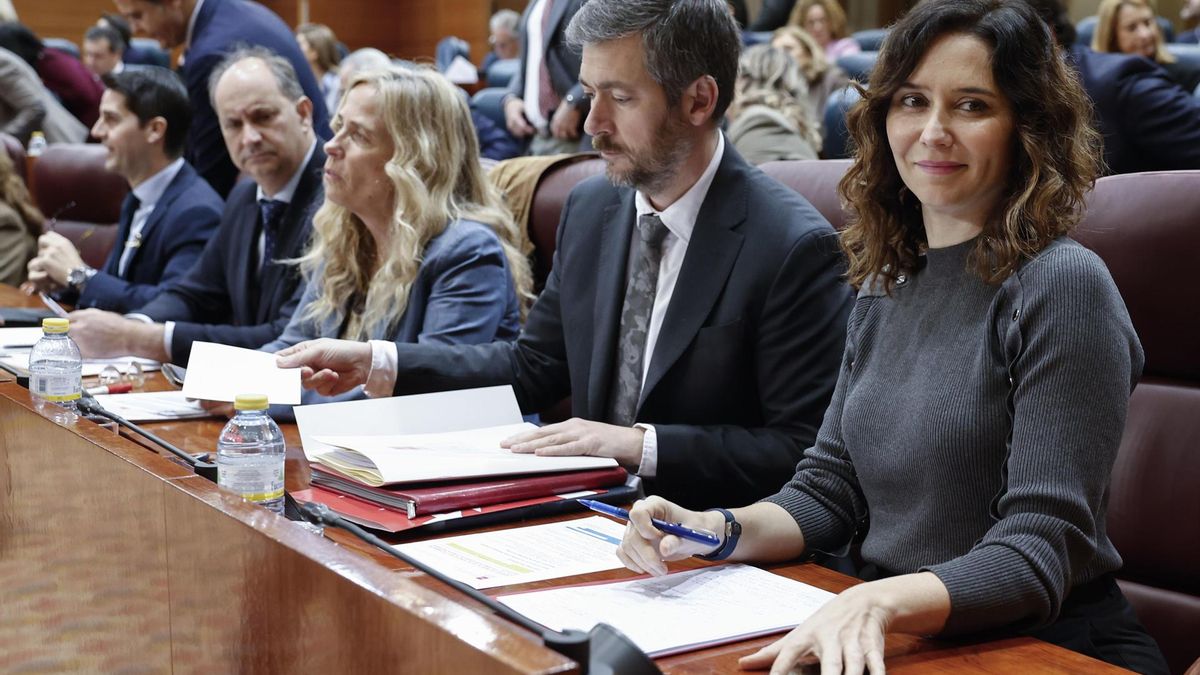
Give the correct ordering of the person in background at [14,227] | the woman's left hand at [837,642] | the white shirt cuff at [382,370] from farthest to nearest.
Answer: the person in background at [14,227] < the white shirt cuff at [382,370] < the woman's left hand at [837,642]

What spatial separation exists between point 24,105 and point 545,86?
345 cm

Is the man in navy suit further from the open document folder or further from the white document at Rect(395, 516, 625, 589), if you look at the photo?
the white document at Rect(395, 516, 625, 589)

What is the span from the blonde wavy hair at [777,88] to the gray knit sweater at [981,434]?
2466 mm

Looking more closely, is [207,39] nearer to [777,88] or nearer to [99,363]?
[99,363]

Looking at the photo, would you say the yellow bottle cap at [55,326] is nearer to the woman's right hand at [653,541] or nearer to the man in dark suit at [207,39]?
the woman's right hand at [653,541]

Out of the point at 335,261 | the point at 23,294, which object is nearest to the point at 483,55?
the point at 23,294

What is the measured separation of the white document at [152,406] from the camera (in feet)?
6.68

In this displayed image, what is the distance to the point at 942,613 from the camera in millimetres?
1104

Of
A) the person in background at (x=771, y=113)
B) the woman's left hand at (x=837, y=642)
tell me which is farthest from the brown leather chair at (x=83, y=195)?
the woman's left hand at (x=837, y=642)

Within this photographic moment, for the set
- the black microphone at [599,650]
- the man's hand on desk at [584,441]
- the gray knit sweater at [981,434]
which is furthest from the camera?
the man's hand on desk at [584,441]

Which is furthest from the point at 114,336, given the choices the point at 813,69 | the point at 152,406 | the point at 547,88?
the point at 813,69

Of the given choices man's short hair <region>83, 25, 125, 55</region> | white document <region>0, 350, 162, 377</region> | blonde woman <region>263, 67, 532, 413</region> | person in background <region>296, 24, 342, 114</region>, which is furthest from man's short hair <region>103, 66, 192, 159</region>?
man's short hair <region>83, 25, 125, 55</region>

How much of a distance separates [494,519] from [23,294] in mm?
2381

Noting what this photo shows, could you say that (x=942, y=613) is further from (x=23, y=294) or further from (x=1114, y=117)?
(x=23, y=294)
